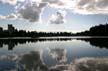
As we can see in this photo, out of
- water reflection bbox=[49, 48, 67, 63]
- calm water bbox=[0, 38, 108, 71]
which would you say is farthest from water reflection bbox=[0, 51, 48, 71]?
water reflection bbox=[49, 48, 67, 63]

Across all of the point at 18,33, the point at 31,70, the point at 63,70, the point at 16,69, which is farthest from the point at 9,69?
the point at 18,33

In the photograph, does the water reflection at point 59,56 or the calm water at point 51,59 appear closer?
the calm water at point 51,59

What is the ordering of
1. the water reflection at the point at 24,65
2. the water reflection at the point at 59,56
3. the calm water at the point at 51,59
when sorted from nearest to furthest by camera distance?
the water reflection at the point at 24,65 → the calm water at the point at 51,59 → the water reflection at the point at 59,56

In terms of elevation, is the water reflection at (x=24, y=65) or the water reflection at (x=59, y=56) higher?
the water reflection at (x=24, y=65)

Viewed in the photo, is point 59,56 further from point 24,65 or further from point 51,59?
point 24,65


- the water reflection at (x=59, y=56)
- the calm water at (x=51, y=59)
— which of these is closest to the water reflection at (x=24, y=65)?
the calm water at (x=51, y=59)

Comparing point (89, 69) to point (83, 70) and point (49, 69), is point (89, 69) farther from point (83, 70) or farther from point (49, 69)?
point (49, 69)

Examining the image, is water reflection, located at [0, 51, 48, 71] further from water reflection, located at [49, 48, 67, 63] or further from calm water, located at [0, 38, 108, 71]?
water reflection, located at [49, 48, 67, 63]

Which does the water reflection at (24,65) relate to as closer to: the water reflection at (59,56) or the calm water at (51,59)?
the calm water at (51,59)

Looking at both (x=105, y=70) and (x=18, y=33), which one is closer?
(x=105, y=70)

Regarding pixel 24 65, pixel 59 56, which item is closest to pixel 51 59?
pixel 59 56

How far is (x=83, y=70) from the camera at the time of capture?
20297 mm

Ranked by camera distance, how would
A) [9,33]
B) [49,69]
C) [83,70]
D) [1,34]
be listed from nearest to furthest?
[83,70]
[49,69]
[1,34]
[9,33]

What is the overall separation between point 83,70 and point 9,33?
172m
